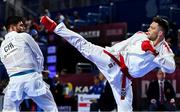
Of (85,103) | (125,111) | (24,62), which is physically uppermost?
(24,62)

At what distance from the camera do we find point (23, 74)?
752 cm

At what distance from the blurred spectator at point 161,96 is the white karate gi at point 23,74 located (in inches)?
220

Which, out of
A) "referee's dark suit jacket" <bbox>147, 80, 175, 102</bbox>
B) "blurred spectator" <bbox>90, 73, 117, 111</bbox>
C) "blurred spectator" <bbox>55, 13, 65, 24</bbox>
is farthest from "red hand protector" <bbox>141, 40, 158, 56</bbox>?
"blurred spectator" <bbox>55, 13, 65, 24</bbox>

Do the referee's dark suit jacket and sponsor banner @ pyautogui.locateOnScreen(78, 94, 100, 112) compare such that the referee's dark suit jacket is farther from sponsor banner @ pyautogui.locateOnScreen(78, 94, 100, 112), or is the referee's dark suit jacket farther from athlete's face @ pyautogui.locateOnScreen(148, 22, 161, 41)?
athlete's face @ pyautogui.locateOnScreen(148, 22, 161, 41)

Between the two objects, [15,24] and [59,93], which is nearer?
[15,24]

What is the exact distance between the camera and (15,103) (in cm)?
750

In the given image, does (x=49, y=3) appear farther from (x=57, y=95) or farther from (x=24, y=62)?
(x=24, y=62)

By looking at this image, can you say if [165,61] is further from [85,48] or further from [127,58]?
[85,48]

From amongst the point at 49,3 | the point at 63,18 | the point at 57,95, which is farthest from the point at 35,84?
the point at 49,3

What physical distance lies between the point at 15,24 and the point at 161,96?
5.93m

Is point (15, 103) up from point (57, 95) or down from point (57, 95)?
up

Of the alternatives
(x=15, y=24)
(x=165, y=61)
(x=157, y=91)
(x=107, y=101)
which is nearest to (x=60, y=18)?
(x=107, y=101)

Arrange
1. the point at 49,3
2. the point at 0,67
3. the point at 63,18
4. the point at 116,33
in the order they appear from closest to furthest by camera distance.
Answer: the point at 0,67 < the point at 116,33 < the point at 63,18 < the point at 49,3

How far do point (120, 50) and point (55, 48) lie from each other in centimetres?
1211
